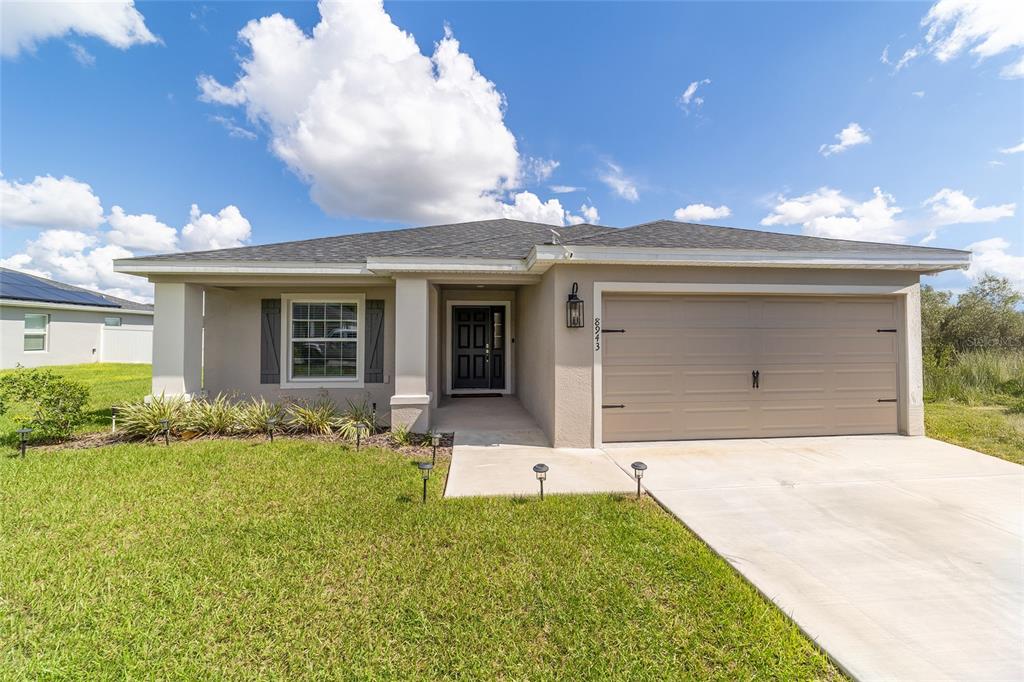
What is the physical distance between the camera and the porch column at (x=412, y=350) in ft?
20.5

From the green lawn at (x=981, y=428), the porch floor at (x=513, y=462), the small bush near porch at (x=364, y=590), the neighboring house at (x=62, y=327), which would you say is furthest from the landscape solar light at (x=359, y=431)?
the neighboring house at (x=62, y=327)

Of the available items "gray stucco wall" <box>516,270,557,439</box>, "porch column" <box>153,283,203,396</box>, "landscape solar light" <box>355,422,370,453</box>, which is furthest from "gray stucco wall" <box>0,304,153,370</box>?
"gray stucco wall" <box>516,270,557,439</box>

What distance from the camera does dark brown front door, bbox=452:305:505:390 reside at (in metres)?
10.3

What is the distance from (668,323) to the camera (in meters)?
5.91

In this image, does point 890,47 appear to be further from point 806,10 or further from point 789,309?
point 789,309

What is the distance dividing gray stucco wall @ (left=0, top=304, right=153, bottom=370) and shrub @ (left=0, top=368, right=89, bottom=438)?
42.8 ft

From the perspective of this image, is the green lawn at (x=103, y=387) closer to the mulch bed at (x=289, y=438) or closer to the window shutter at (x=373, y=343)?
the mulch bed at (x=289, y=438)

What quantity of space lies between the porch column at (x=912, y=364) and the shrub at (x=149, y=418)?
459 inches

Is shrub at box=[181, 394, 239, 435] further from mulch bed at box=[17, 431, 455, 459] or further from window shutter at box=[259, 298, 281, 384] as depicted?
window shutter at box=[259, 298, 281, 384]

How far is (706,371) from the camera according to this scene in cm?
596

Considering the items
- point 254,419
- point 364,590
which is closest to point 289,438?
point 254,419

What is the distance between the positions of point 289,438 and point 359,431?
4.24 feet

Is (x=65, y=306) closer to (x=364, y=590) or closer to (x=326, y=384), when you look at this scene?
(x=326, y=384)

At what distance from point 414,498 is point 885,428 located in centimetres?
759
